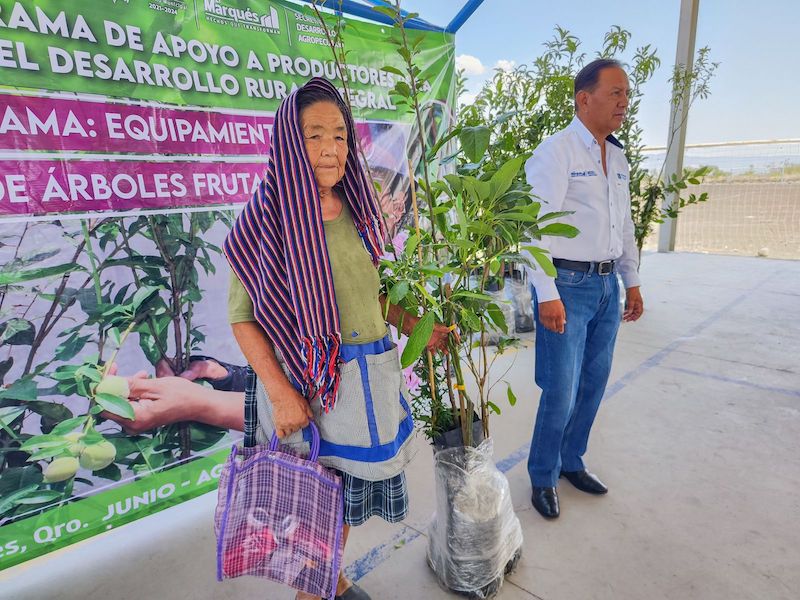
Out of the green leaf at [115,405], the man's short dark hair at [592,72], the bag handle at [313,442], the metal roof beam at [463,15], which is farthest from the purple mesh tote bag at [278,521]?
the metal roof beam at [463,15]

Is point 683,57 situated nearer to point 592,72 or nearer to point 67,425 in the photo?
point 592,72

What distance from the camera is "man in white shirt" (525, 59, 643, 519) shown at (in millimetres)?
1604

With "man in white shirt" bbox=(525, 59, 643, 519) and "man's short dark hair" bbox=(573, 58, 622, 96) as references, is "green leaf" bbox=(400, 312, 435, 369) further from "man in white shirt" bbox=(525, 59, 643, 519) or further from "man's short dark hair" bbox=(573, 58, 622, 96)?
"man's short dark hair" bbox=(573, 58, 622, 96)

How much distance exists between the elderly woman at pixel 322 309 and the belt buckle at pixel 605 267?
812 mm

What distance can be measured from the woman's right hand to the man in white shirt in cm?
88

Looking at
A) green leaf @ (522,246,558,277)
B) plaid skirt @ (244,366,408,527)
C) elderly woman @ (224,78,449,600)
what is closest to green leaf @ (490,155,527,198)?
green leaf @ (522,246,558,277)

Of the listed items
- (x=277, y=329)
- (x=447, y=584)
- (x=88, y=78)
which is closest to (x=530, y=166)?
(x=277, y=329)

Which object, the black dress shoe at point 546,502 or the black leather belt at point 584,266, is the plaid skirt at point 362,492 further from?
the black leather belt at point 584,266

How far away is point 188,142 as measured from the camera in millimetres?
1773

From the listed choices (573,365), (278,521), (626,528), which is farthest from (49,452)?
(626,528)

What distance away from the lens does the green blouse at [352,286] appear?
3.76ft

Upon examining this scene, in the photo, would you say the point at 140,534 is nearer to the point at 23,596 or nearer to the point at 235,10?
the point at 23,596

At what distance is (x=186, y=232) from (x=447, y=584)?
152 cm

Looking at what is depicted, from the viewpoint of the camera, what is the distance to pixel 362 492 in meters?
1.21
